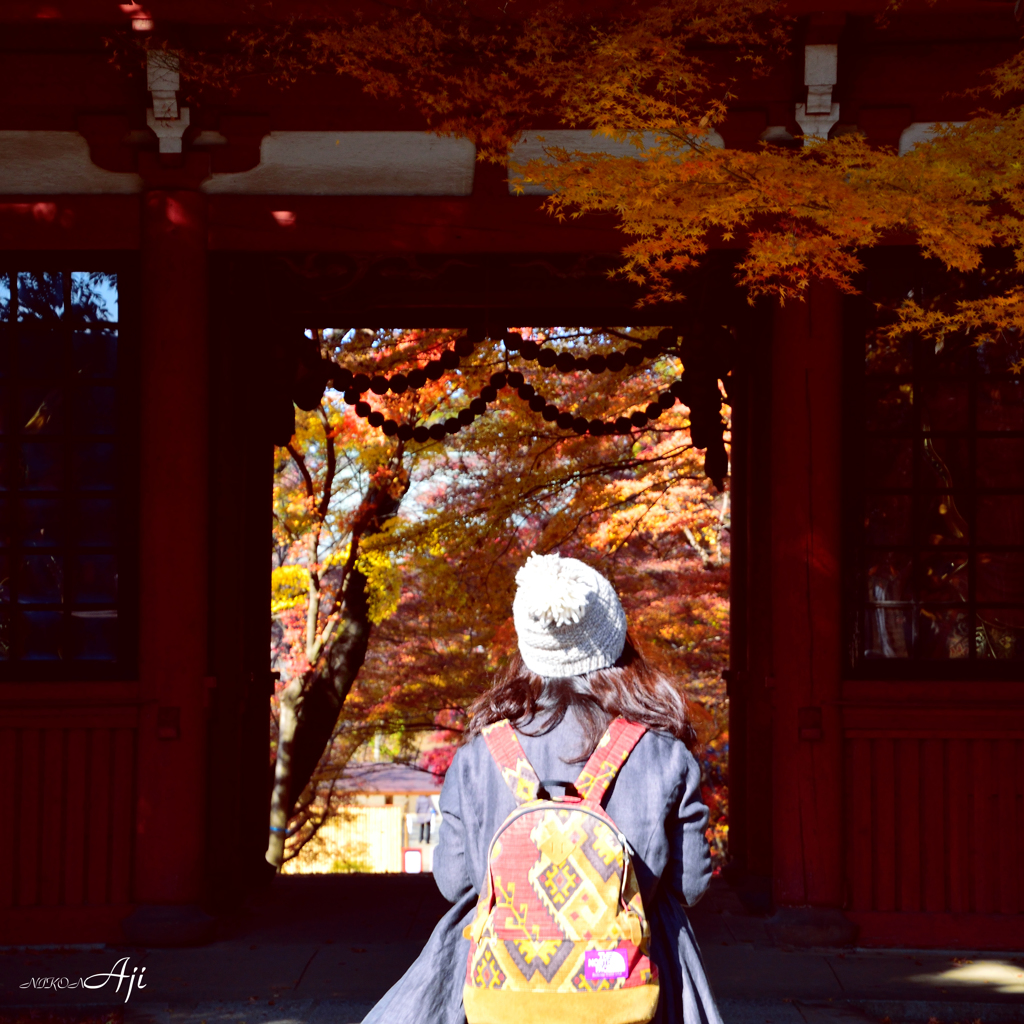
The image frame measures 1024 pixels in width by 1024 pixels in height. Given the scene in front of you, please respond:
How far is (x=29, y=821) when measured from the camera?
539cm

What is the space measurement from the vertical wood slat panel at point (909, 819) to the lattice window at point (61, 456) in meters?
4.09

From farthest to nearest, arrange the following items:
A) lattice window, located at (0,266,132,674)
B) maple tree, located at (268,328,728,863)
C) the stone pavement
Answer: maple tree, located at (268,328,728,863) → lattice window, located at (0,266,132,674) → the stone pavement

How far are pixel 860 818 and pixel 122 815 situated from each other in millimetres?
3691

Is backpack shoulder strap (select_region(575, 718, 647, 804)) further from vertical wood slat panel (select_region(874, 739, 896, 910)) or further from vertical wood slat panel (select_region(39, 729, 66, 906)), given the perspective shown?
vertical wood slat panel (select_region(39, 729, 66, 906))

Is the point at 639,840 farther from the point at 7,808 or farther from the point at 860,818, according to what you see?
the point at 7,808

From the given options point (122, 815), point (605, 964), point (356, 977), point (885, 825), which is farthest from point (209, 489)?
point (605, 964)

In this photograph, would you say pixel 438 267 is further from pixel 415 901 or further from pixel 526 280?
pixel 415 901

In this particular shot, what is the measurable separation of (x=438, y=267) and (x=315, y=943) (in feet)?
12.3

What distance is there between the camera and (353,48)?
202 inches

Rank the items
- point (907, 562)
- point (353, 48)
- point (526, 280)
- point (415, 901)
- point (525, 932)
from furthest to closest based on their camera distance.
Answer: point (526, 280) < point (415, 901) < point (907, 562) < point (353, 48) < point (525, 932)

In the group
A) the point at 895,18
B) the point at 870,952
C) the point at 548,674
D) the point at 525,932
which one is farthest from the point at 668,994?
the point at 895,18

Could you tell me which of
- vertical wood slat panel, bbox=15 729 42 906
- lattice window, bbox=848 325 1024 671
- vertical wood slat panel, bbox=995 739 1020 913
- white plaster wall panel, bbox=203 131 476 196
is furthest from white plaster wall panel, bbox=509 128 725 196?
vertical wood slat panel, bbox=15 729 42 906

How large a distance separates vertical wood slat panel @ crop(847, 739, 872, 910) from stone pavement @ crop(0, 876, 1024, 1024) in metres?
0.29

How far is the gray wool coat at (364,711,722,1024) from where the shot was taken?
2189 millimetres
